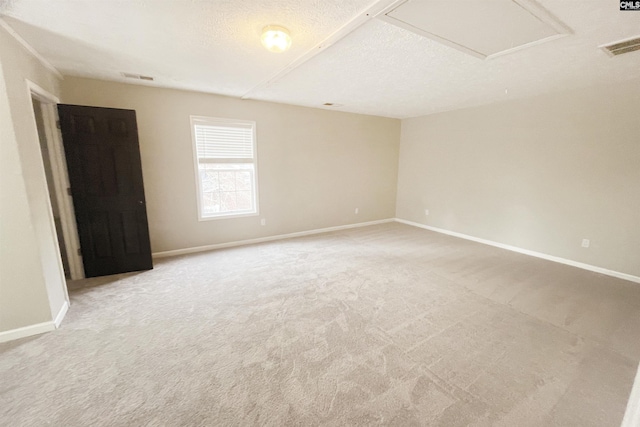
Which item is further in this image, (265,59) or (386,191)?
(386,191)

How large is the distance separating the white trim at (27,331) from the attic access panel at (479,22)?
3680 mm

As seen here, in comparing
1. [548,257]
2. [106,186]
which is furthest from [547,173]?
[106,186]

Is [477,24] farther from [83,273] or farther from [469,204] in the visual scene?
[83,273]

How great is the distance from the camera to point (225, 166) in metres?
4.15

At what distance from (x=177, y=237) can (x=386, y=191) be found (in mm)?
4572

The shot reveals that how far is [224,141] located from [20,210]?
254cm

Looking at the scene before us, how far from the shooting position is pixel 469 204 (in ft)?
15.7

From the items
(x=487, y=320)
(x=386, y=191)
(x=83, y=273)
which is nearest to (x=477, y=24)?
(x=487, y=320)

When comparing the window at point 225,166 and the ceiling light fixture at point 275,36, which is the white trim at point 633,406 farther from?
the window at point 225,166

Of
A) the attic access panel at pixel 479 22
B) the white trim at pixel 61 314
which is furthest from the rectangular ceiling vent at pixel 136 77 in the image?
the attic access panel at pixel 479 22

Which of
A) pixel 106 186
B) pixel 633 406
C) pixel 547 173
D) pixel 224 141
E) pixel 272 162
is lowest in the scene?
pixel 633 406

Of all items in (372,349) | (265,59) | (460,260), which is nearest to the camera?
(372,349)

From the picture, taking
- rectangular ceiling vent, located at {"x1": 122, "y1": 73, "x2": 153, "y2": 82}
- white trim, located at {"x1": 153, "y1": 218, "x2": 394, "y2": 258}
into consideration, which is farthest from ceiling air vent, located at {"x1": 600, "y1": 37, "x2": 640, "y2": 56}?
rectangular ceiling vent, located at {"x1": 122, "y1": 73, "x2": 153, "y2": 82}

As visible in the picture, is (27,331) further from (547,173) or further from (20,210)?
(547,173)
